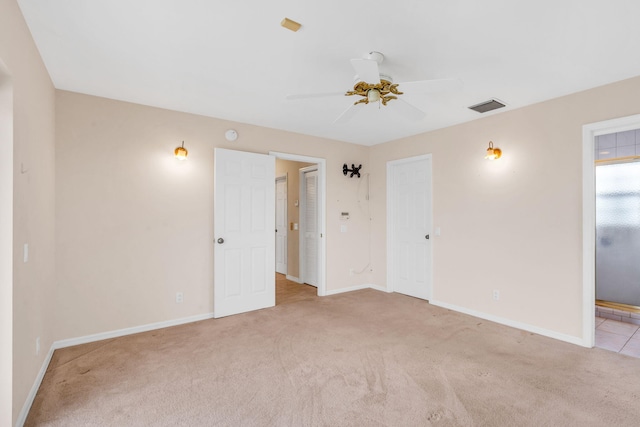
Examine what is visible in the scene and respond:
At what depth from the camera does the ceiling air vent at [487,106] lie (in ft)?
11.0

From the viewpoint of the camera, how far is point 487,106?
11.4 ft

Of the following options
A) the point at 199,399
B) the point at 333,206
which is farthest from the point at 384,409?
the point at 333,206

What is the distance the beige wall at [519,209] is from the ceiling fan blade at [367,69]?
7.31ft

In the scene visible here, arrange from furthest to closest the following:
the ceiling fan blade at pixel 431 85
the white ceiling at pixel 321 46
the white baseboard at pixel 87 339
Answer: the ceiling fan blade at pixel 431 85 < the white baseboard at pixel 87 339 < the white ceiling at pixel 321 46

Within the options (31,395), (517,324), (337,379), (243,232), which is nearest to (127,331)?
(31,395)

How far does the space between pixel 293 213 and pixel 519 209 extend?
363cm

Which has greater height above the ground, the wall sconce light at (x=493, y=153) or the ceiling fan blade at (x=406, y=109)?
the ceiling fan blade at (x=406, y=109)

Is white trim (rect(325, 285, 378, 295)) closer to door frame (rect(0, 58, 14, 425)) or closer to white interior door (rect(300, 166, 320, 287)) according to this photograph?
white interior door (rect(300, 166, 320, 287))

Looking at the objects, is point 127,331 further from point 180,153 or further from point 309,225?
point 309,225

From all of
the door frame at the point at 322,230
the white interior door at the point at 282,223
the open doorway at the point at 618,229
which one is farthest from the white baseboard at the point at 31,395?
the open doorway at the point at 618,229

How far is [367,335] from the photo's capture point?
11.0 feet

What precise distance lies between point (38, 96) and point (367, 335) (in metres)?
3.52

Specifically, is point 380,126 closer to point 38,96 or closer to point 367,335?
point 367,335

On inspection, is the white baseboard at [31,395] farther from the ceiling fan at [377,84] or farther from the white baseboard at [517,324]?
the white baseboard at [517,324]
